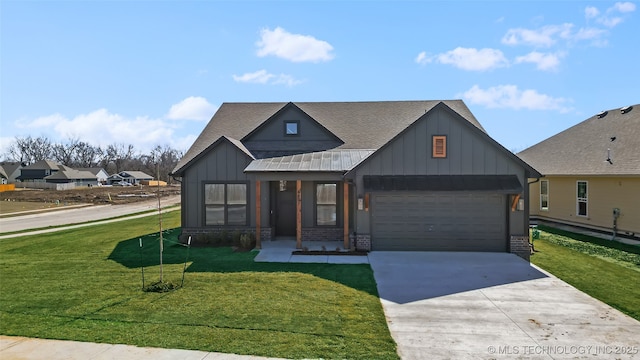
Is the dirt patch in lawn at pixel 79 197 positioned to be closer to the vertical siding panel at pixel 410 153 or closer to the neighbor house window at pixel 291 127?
the neighbor house window at pixel 291 127

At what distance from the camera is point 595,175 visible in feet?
52.4

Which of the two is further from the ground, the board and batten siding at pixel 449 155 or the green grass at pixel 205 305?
the board and batten siding at pixel 449 155

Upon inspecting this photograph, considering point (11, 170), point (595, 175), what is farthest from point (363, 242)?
point (11, 170)

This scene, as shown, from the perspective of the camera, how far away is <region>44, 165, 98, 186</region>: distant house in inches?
3201

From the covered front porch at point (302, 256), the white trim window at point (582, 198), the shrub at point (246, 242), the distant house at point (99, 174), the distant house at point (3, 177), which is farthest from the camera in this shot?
the distant house at point (99, 174)

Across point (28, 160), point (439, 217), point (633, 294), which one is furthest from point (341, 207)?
point (28, 160)

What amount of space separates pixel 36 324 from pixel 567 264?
13685mm

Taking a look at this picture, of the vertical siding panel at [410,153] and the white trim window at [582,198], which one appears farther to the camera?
the white trim window at [582,198]

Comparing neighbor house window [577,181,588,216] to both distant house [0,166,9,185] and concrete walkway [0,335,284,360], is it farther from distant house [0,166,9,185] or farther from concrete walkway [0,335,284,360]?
distant house [0,166,9,185]

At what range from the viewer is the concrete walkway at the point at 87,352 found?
5.46 m

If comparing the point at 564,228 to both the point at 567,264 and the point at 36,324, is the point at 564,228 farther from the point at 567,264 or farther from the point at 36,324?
the point at 36,324

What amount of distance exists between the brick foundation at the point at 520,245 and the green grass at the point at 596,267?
0.33 m

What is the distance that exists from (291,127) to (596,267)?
12.2 meters

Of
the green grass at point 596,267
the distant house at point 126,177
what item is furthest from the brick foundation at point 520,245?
the distant house at point 126,177
